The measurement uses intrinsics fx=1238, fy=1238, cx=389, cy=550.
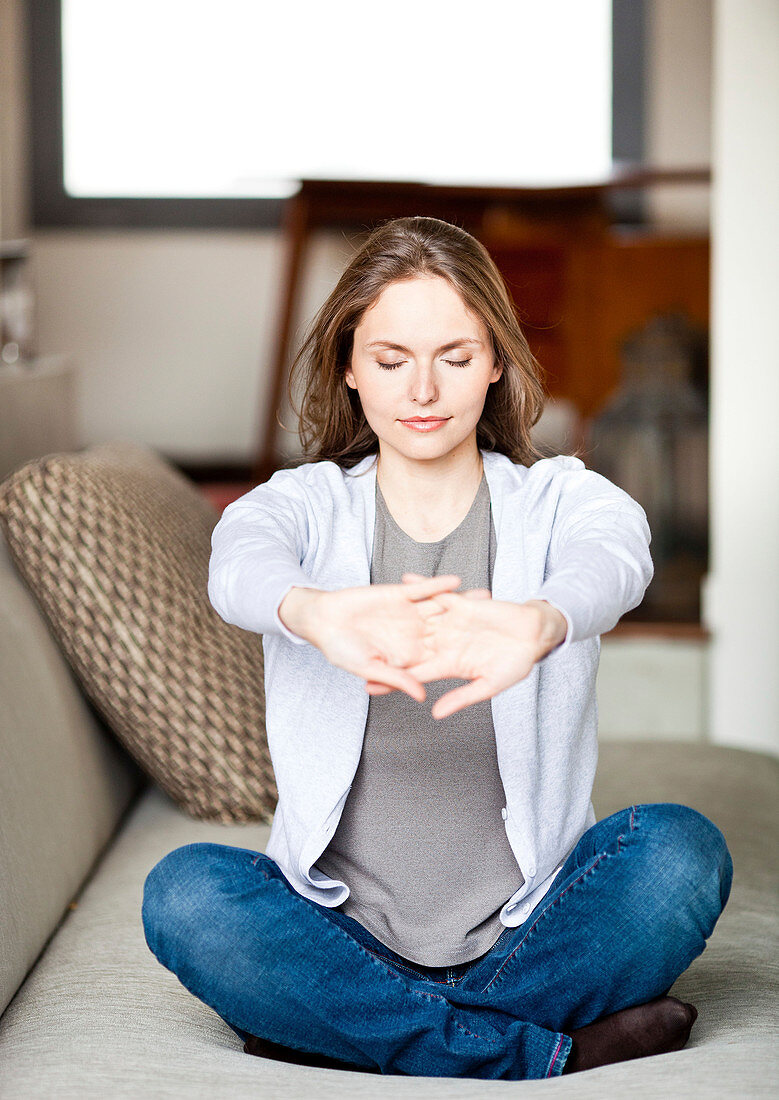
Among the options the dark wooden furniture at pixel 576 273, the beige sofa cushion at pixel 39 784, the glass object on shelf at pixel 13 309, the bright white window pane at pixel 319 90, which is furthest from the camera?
the bright white window pane at pixel 319 90

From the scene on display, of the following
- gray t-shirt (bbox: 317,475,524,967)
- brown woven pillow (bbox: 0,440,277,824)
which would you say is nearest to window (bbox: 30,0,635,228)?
brown woven pillow (bbox: 0,440,277,824)

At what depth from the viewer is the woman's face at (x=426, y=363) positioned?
39.2 inches

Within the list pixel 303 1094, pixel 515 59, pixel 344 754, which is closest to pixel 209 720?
pixel 344 754

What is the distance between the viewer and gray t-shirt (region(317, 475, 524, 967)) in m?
0.97

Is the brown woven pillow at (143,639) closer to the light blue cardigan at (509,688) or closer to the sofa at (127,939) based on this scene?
the sofa at (127,939)

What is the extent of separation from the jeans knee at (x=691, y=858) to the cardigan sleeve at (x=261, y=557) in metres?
0.31

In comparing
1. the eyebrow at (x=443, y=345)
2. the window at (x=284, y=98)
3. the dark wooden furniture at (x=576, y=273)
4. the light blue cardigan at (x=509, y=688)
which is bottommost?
the light blue cardigan at (x=509, y=688)

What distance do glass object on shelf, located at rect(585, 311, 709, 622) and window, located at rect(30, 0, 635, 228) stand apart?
609 mm

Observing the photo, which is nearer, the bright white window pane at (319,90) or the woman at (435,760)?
the woman at (435,760)

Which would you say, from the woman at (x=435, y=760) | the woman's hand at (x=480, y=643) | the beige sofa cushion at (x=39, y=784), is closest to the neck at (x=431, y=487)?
the woman at (x=435, y=760)

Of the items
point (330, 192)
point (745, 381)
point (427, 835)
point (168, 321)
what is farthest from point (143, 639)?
point (168, 321)

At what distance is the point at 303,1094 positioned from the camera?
83cm

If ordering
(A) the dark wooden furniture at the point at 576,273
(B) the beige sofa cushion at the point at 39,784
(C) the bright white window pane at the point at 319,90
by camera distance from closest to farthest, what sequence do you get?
(B) the beige sofa cushion at the point at 39,784 → (A) the dark wooden furniture at the point at 576,273 → (C) the bright white window pane at the point at 319,90

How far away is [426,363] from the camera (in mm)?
994
